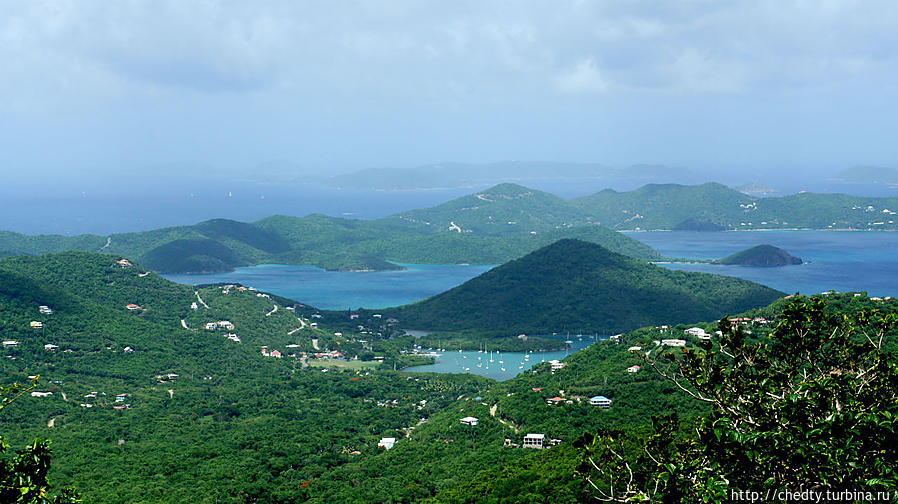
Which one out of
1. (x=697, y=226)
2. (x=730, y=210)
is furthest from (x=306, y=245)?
(x=730, y=210)

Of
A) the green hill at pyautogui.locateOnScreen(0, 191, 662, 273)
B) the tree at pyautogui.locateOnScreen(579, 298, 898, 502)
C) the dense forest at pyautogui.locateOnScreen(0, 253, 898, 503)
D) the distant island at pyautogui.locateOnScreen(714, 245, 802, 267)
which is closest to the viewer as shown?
the tree at pyautogui.locateOnScreen(579, 298, 898, 502)

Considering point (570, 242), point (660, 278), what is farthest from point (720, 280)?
point (570, 242)

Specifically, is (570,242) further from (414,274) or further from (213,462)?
(213,462)

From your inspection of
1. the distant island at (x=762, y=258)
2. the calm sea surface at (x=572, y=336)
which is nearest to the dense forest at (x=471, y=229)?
the calm sea surface at (x=572, y=336)

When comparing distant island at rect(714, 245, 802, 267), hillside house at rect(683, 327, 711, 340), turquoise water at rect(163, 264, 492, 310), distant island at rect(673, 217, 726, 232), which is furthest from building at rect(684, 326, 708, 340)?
distant island at rect(673, 217, 726, 232)

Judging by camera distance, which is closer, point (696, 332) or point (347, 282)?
point (696, 332)

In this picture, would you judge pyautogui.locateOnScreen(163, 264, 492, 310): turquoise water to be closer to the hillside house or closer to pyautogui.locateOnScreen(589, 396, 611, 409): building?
the hillside house

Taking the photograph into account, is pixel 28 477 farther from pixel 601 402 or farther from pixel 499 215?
pixel 499 215
